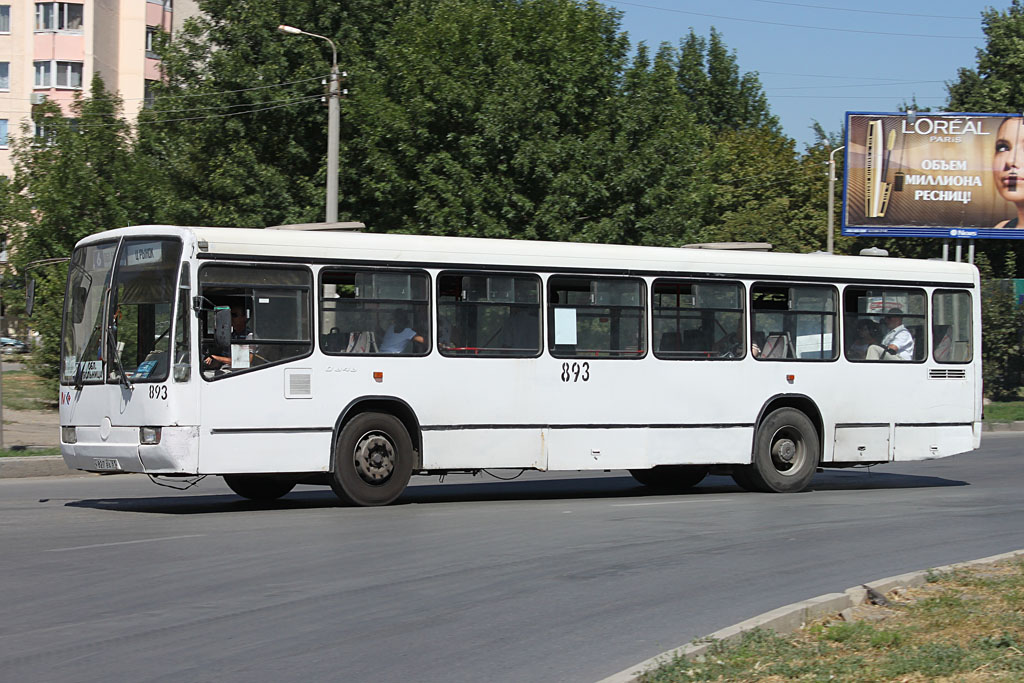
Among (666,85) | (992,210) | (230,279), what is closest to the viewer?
(230,279)

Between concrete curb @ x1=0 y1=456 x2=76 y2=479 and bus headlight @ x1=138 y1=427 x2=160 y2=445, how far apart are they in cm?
541

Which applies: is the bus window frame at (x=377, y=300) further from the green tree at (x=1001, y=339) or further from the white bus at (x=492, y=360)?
the green tree at (x=1001, y=339)

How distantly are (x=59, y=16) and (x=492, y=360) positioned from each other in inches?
2359

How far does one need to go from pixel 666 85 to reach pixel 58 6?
135ft

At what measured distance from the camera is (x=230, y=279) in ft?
42.9

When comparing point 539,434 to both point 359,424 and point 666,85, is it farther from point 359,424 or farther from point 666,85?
point 666,85

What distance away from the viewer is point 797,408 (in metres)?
16.7

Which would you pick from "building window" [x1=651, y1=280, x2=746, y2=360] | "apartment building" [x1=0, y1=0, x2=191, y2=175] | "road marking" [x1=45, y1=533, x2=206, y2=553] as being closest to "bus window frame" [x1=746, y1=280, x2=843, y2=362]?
"building window" [x1=651, y1=280, x2=746, y2=360]

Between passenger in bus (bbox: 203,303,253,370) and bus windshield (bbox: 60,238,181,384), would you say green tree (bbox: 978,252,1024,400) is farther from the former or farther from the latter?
bus windshield (bbox: 60,238,181,384)

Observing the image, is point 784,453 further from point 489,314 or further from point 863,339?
point 489,314

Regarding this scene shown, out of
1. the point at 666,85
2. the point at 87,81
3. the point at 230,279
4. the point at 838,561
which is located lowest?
the point at 838,561

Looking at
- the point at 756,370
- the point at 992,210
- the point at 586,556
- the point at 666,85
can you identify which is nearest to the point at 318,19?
the point at 666,85

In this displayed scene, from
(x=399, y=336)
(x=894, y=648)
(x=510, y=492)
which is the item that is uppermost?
(x=399, y=336)

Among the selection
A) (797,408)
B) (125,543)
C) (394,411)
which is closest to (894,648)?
(125,543)
